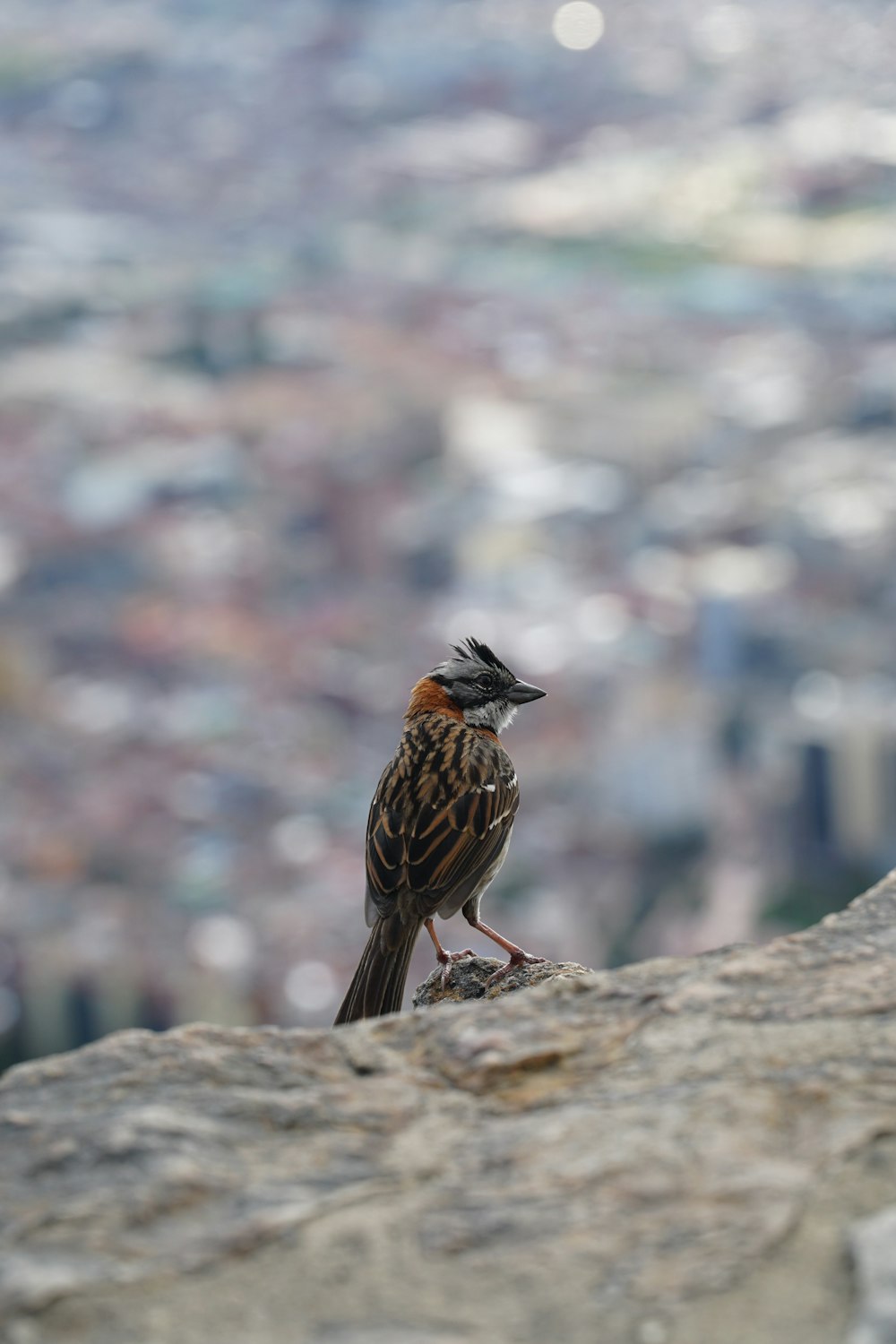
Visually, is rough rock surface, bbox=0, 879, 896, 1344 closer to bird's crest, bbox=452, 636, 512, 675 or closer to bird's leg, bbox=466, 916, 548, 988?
bird's leg, bbox=466, 916, 548, 988

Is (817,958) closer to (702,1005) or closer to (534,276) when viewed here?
(702,1005)

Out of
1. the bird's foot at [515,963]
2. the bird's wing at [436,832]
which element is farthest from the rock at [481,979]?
the bird's wing at [436,832]

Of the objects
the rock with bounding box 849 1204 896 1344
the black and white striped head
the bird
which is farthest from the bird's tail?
the rock with bounding box 849 1204 896 1344

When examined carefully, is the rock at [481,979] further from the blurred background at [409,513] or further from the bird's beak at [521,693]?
the blurred background at [409,513]

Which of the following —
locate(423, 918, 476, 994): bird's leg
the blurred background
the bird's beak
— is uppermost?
the blurred background

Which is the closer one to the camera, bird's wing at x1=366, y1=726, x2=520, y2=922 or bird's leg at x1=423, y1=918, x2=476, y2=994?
bird's leg at x1=423, y1=918, x2=476, y2=994

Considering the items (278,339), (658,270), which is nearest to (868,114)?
(658,270)
